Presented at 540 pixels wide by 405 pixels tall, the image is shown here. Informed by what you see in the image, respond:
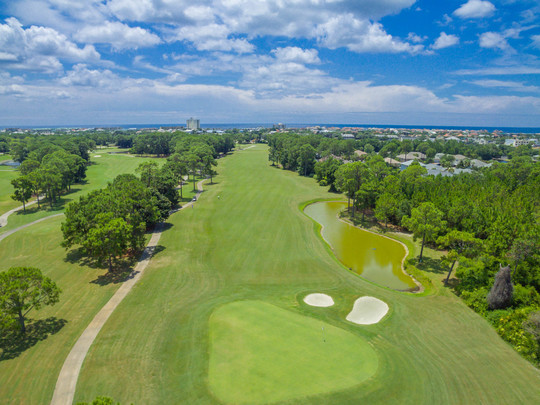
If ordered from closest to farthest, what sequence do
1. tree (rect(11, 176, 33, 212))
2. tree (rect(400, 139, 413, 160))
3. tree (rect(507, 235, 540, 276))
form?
1. tree (rect(507, 235, 540, 276))
2. tree (rect(11, 176, 33, 212))
3. tree (rect(400, 139, 413, 160))

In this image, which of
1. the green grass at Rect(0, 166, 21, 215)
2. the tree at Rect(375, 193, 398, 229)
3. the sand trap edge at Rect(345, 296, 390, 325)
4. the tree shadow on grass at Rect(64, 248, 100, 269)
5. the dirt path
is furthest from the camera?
the green grass at Rect(0, 166, 21, 215)

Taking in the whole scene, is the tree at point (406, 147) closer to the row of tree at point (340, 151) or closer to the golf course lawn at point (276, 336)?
the row of tree at point (340, 151)

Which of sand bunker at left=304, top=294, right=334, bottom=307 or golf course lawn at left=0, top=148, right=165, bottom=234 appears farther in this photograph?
golf course lawn at left=0, top=148, right=165, bottom=234

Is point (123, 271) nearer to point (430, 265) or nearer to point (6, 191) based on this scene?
point (430, 265)

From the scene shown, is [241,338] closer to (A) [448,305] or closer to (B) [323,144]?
(A) [448,305]

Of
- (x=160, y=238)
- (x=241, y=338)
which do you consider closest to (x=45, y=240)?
(x=160, y=238)

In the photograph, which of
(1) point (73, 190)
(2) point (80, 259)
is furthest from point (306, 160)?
(2) point (80, 259)

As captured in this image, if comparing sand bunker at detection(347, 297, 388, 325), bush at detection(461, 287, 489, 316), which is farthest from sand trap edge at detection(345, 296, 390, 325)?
bush at detection(461, 287, 489, 316)

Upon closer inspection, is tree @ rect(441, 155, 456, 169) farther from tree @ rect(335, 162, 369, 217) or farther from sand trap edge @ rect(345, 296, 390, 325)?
sand trap edge @ rect(345, 296, 390, 325)
